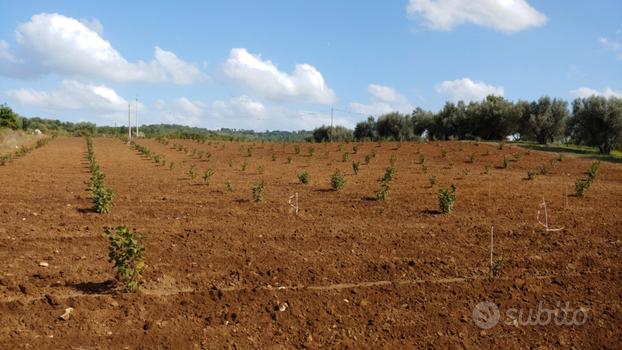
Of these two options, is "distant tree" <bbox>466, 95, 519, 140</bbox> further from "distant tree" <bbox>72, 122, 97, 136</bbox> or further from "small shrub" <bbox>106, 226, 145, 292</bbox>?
"distant tree" <bbox>72, 122, 97, 136</bbox>

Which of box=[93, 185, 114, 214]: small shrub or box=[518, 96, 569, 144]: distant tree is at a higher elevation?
box=[518, 96, 569, 144]: distant tree

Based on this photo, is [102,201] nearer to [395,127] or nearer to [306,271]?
[306,271]

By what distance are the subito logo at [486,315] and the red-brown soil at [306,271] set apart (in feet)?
0.28

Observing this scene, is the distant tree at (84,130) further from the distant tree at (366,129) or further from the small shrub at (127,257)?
the small shrub at (127,257)

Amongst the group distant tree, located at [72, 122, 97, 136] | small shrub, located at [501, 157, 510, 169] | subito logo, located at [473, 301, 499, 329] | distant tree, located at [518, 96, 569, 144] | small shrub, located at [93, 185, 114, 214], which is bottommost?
subito logo, located at [473, 301, 499, 329]

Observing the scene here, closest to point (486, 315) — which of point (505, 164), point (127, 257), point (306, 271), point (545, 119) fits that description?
point (306, 271)

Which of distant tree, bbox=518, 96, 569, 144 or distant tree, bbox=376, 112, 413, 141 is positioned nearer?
distant tree, bbox=518, 96, 569, 144

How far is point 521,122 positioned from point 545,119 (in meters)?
2.66

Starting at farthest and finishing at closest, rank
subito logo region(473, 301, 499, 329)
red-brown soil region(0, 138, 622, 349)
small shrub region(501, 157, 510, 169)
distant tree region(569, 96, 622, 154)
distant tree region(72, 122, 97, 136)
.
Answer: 1. distant tree region(72, 122, 97, 136)
2. distant tree region(569, 96, 622, 154)
3. small shrub region(501, 157, 510, 169)
4. subito logo region(473, 301, 499, 329)
5. red-brown soil region(0, 138, 622, 349)

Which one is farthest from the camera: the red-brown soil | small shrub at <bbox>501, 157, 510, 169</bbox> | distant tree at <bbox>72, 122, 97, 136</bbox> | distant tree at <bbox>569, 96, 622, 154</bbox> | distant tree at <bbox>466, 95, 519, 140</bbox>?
distant tree at <bbox>72, 122, 97, 136</bbox>

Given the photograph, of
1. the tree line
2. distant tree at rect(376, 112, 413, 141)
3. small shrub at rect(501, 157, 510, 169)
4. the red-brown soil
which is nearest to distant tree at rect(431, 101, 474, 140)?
the tree line

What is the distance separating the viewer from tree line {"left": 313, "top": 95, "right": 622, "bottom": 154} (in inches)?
1186

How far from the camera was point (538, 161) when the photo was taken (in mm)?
25375

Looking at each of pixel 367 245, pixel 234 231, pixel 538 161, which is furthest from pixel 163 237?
pixel 538 161
